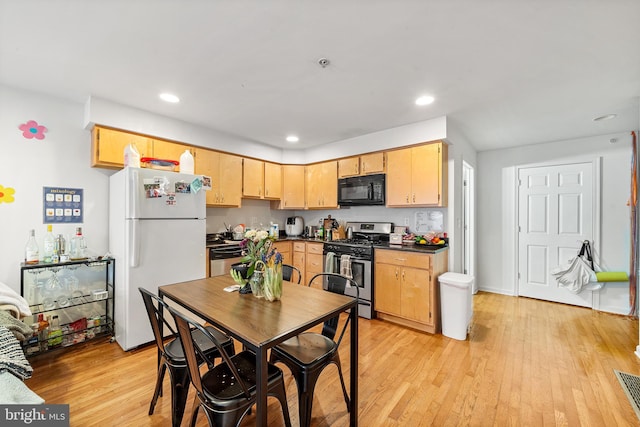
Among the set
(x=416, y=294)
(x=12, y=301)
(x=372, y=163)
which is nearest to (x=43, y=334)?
(x=12, y=301)

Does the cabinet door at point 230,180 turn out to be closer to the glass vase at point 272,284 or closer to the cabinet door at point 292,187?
the cabinet door at point 292,187

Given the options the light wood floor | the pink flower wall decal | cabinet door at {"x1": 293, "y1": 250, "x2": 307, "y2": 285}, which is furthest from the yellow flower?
cabinet door at {"x1": 293, "y1": 250, "x2": 307, "y2": 285}

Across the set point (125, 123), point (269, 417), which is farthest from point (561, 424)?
point (125, 123)

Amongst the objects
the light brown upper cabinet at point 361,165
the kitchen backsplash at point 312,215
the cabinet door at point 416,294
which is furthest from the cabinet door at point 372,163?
the cabinet door at point 416,294

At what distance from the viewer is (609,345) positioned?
8.68 ft

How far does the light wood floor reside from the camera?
172cm

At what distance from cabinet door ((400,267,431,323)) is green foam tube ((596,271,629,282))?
2573mm

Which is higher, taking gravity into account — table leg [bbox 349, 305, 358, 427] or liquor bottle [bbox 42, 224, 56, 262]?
liquor bottle [bbox 42, 224, 56, 262]

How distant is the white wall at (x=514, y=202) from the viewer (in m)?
3.48

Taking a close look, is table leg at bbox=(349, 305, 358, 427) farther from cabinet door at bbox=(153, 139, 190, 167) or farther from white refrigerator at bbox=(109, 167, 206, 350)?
cabinet door at bbox=(153, 139, 190, 167)

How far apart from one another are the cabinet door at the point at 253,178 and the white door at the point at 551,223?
13.6 feet

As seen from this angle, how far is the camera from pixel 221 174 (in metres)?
3.61

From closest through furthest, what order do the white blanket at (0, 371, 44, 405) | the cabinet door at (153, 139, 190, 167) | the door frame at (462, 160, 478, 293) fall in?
the white blanket at (0, 371, 44, 405) < the cabinet door at (153, 139, 190, 167) < the door frame at (462, 160, 478, 293)

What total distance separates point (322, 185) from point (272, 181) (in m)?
0.83
